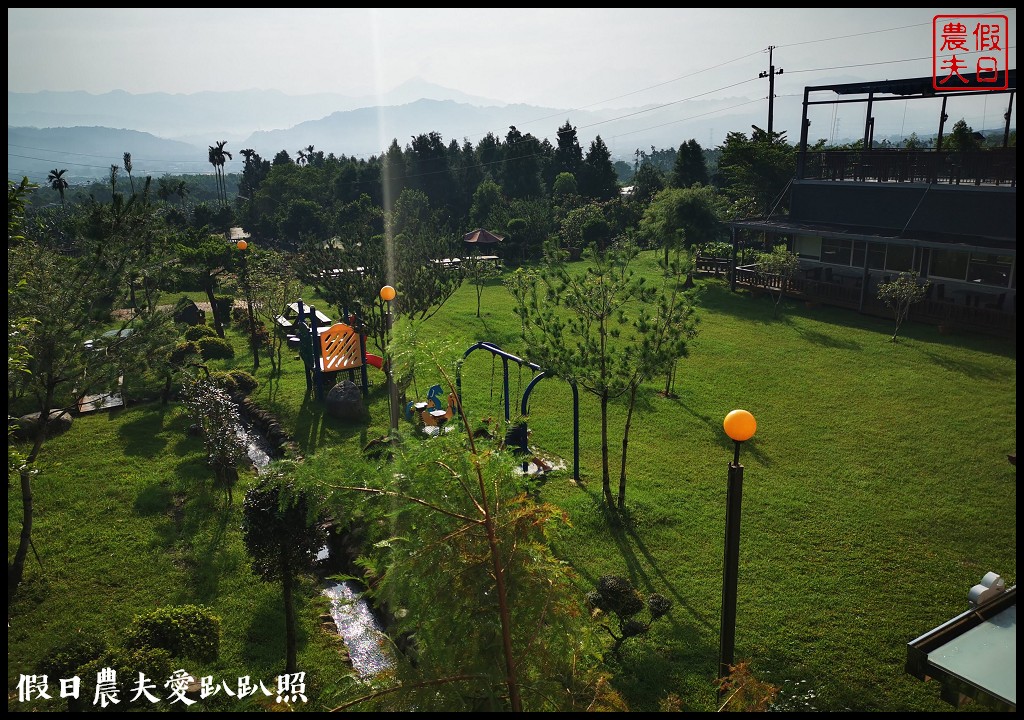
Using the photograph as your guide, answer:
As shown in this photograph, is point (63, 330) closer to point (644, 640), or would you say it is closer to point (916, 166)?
point (644, 640)

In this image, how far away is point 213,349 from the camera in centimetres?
2109

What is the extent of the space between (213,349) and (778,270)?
66.9 ft

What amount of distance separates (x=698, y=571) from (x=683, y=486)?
2.66 meters

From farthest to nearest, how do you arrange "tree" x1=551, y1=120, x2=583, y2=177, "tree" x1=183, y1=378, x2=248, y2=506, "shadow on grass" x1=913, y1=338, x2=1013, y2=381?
"tree" x1=551, y1=120, x2=583, y2=177
"shadow on grass" x1=913, y1=338, x2=1013, y2=381
"tree" x1=183, y1=378, x2=248, y2=506

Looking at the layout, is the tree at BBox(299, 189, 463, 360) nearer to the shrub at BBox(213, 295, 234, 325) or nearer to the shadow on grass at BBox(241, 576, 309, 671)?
the shrub at BBox(213, 295, 234, 325)

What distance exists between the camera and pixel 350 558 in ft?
32.3

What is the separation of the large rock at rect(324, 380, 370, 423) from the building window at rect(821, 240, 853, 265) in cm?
2133

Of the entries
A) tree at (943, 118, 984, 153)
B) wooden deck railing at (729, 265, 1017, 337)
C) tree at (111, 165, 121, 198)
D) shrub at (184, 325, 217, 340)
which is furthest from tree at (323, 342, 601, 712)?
tree at (943, 118, 984, 153)

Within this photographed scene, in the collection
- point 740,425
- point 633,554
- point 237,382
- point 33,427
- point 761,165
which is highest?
point 761,165

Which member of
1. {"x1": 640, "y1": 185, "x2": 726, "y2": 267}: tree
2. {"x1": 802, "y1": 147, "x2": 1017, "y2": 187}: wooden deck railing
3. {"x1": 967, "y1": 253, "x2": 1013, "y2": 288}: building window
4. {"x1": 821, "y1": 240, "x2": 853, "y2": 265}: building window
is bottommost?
{"x1": 967, "y1": 253, "x2": 1013, "y2": 288}: building window

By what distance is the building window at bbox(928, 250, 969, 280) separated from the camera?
23578mm

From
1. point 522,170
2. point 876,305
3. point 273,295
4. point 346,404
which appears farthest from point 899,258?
point 522,170

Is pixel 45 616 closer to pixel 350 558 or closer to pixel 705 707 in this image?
pixel 350 558

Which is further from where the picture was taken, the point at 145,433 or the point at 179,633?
the point at 145,433
